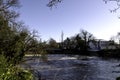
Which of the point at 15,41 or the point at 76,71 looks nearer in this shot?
the point at 15,41

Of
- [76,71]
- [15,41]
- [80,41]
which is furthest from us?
[80,41]

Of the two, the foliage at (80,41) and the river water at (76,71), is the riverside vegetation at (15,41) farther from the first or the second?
the foliage at (80,41)

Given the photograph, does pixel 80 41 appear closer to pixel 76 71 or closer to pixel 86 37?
pixel 86 37

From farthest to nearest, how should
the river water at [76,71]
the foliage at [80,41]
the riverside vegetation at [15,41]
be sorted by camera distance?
1. the foliage at [80,41]
2. the river water at [76,71]
3. the riverside vegetation at [15,41]

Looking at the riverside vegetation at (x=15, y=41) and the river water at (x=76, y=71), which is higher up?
the riverside vegetation at (x=15, y=41)

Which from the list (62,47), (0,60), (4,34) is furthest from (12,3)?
(62,47)

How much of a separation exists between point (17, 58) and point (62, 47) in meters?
69.9

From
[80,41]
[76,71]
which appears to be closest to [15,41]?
[76,71]

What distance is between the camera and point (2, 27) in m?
19.2

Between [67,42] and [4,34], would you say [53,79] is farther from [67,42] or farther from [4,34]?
[67,42]

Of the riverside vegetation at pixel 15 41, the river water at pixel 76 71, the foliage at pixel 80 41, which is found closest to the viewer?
the riverside vegetation at pixel 15 41

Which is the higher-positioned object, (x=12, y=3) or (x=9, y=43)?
(x=12, y=3)

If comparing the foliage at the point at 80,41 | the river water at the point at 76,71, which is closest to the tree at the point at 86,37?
the foliage at the point at 80,41

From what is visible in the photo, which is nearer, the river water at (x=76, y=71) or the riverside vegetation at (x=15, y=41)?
the riverside vegetation at (x=15, y=41)
